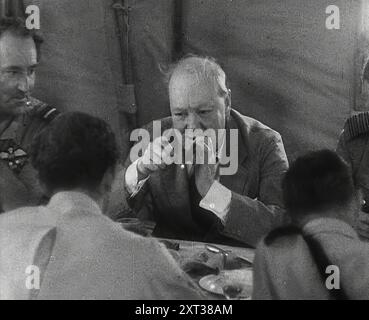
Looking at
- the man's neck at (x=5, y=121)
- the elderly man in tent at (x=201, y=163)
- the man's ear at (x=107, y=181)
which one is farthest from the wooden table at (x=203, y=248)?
the man's neck at (x=5, y=121)

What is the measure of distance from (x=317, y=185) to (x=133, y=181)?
0.60 m

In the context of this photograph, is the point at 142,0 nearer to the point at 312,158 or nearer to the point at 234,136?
the point at 234,136

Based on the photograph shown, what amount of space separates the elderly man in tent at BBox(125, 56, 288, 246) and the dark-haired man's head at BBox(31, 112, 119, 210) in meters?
0.21

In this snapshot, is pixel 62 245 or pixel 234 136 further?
pixel 234 136

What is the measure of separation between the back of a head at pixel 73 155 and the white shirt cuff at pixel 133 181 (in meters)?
0.16

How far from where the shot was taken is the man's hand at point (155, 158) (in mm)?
1947

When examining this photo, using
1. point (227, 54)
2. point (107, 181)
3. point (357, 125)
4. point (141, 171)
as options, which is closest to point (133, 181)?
point (141, 171)

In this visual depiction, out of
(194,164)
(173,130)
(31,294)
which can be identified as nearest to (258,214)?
(194,164)

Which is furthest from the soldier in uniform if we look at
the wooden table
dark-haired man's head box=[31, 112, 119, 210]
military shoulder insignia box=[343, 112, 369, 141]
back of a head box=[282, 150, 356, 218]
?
military shoulder insignia box=[343, 112, 369, 141]

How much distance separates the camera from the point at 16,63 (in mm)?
1952

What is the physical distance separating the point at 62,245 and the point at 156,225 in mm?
466

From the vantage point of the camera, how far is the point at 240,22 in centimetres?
197

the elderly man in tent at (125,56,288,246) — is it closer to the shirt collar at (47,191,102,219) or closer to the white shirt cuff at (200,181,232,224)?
the white shirt cuff at (200,181,232,224)

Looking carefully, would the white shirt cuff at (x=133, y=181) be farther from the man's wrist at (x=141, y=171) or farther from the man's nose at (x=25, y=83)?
the man's nose at (x=25, y=83)
